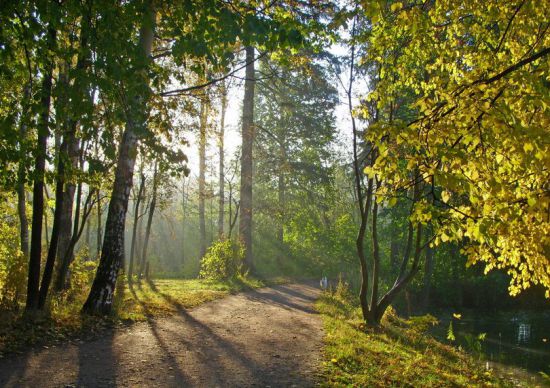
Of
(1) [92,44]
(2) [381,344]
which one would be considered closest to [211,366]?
(2) [381,344]

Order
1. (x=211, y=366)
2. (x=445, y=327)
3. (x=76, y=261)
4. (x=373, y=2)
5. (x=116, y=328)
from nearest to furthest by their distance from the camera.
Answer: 1. (x=373, y=2)
2. (x=211, y=366)
3. (x=116, y=328)
4. (x=76, y=261)
5. (x=445, y=327)

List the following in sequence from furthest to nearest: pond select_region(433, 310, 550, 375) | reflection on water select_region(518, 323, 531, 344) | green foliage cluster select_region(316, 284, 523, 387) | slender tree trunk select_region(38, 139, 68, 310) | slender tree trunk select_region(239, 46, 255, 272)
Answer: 1. slender tree trunk select_region(239, 46, 255, 272)
2. reflection on water select_region(518, 323, 531, 344)
3. pond select_region(433, 310, 550, 375)
4. slender tree trunk select_region(38, 139, 68, 310)
5. green foliage cluster select_region(316, 284, 523, 387)

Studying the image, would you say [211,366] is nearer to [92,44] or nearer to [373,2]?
[92,44]

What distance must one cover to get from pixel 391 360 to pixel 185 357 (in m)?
3.35

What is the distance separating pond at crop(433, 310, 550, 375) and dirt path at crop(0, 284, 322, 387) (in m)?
4.46

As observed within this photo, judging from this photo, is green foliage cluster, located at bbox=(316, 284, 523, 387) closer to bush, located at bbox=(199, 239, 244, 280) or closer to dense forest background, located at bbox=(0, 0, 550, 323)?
dense forest background, located at bbox=(0, 0, 550, 323)

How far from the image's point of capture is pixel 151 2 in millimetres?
4988

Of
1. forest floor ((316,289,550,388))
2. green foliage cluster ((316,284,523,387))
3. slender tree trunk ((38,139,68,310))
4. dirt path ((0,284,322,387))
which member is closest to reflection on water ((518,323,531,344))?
forest floor ((316,289,550,388))

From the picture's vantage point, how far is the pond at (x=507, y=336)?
1084 cm

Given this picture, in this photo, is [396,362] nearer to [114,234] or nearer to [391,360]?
[391,360]

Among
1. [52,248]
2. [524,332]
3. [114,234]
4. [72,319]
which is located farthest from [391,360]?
[524,332]

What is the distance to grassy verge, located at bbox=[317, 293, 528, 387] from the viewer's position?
245 inches

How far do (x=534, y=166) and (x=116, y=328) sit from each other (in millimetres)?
7089

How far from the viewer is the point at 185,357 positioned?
21.6ft
